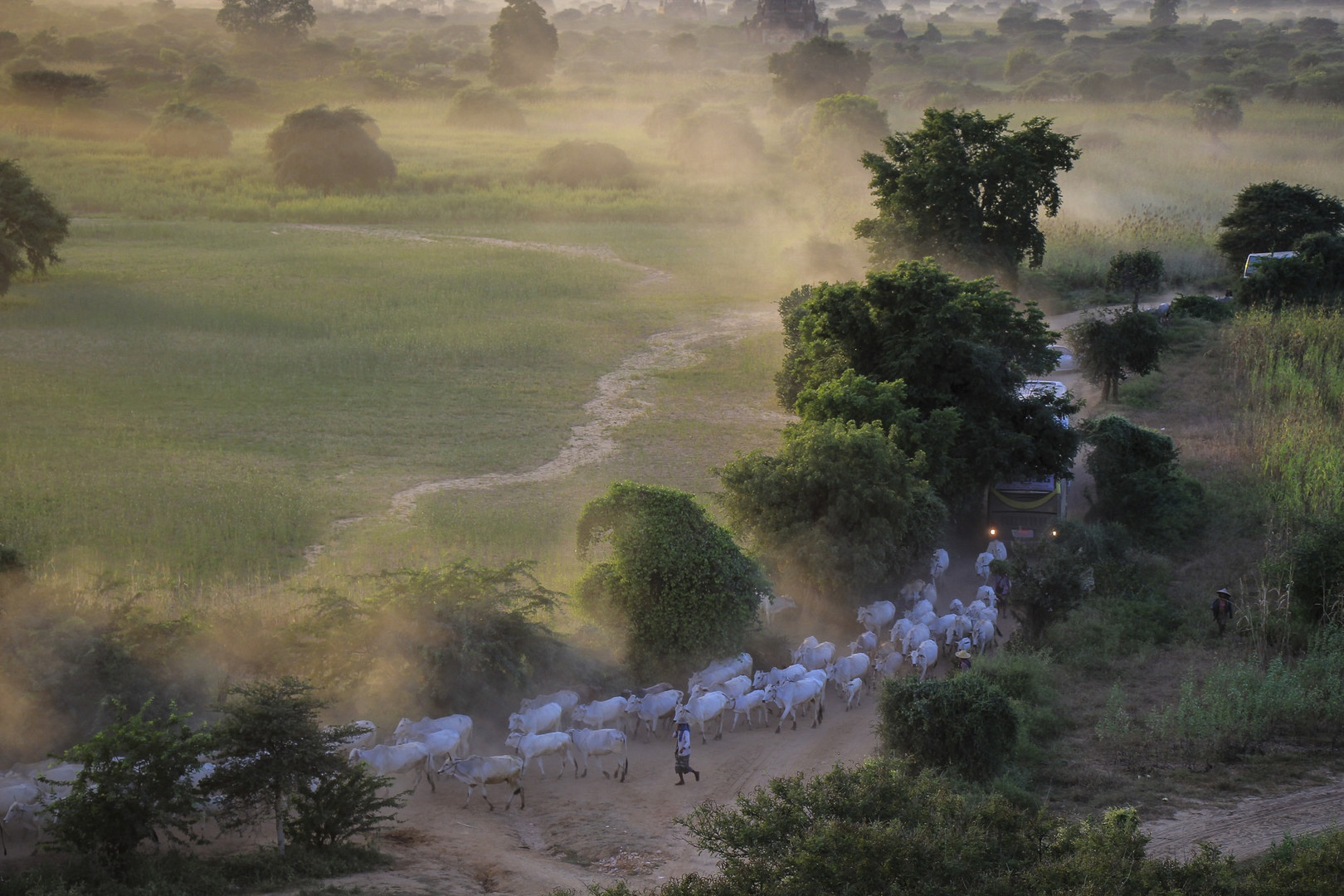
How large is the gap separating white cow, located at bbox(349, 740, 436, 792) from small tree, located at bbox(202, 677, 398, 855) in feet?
4.78

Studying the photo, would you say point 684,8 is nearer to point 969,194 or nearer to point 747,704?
point 969,194

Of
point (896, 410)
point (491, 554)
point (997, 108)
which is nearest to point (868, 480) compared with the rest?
point (896, 410)

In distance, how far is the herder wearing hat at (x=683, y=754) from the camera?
13.4 meters

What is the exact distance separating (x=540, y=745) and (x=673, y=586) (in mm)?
3481

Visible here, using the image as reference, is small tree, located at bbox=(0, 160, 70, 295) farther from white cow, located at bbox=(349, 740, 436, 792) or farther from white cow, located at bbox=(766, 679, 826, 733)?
white cow, located at bbox=(766, 679, 826, 733)

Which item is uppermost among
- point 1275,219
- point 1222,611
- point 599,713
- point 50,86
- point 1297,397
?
point 50,86

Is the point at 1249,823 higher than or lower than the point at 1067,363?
lower

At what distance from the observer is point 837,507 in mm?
18219

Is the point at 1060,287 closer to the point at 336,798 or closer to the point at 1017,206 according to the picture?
the point at 1017,206

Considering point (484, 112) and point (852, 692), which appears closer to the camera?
point (852, 692)

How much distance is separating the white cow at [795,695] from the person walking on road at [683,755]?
1712mm

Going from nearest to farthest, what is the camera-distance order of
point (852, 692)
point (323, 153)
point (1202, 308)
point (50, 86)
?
point (852, 692) < point (1202, 308) < point (323, 153) < point (50, 86)

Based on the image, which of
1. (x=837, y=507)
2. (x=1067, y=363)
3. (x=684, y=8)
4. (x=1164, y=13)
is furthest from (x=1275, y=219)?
(x=684, y=8)

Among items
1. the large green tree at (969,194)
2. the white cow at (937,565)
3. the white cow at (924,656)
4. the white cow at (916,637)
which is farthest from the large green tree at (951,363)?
the large green tree at (969,194)
